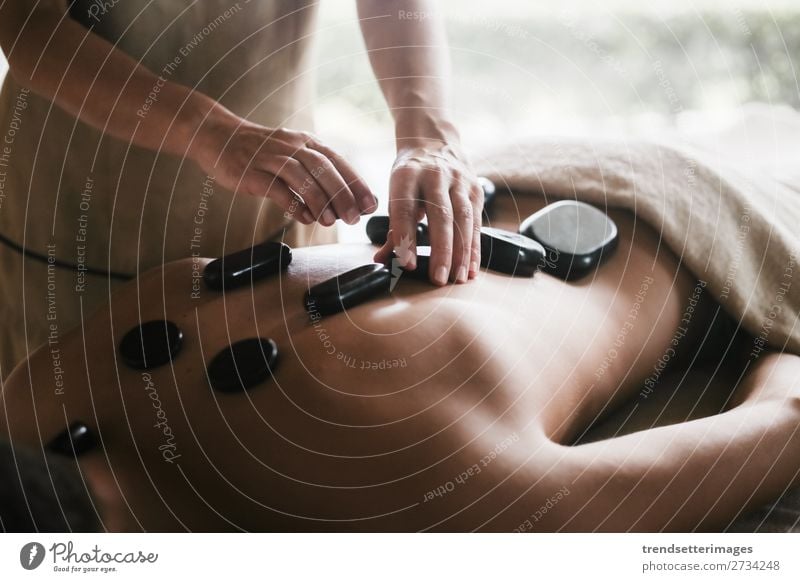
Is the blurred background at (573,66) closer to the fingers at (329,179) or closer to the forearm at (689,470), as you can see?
the fingers at (329,179)

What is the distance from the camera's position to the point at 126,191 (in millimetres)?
467

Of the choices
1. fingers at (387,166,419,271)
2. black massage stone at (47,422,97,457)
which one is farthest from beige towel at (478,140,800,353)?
black massage stone at (47,422,97,457)

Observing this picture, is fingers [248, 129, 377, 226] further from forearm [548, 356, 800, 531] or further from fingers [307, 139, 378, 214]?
forearm [548, 356, 800, 531]

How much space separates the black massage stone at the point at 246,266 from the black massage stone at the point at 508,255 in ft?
0.43

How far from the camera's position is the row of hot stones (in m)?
0.39

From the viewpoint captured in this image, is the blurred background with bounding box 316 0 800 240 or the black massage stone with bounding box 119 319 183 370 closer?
the black massage stone with bounding box 119 319 183 370

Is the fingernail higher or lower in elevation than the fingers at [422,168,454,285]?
lower

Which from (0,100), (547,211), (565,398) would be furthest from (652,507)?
(0,100)

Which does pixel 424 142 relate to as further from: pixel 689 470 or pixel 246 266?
pixel 689 470

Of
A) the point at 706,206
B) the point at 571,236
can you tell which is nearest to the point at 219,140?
the point at 571,236

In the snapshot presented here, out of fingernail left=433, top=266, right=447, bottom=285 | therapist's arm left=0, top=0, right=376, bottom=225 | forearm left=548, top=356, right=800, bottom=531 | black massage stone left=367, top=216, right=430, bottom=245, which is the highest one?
therapist's arm left=0, top=0, right=376, bottom=225

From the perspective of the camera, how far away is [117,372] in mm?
397

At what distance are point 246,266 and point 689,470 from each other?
28 centimetres
